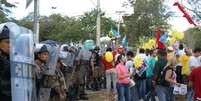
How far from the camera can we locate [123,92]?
13.3m

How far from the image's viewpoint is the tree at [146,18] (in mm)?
40156

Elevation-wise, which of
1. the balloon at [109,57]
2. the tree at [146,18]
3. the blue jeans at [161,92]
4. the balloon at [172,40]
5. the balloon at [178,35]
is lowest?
the blue jeans at [161,92]

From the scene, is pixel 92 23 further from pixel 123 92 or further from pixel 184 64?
pixel 123 92

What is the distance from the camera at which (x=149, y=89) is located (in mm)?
14172

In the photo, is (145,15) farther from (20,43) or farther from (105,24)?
(20,43)

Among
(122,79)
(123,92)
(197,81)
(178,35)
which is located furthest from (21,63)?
(178,35)

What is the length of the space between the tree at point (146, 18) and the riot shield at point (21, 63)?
115 feet

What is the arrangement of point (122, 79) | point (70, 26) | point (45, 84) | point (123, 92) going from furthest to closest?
1. point (70, 26)
2. point (123, 92)
3. point (122, 79)
4. point (45, 84)

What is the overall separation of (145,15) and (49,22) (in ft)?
103

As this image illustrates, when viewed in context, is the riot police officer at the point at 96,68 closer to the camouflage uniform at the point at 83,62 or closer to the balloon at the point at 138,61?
the camouflage uniform at the point at 83,62

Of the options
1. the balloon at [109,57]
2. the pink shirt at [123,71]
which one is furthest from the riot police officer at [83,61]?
the pink shirt at [123,71]

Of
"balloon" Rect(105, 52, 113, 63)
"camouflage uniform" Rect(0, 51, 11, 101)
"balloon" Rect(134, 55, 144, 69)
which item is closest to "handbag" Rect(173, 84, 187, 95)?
"balloon" Rect(134, 55, 144, 69)

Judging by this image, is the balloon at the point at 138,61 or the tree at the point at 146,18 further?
the tree at the point at 146,18

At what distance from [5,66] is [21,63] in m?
0.14
